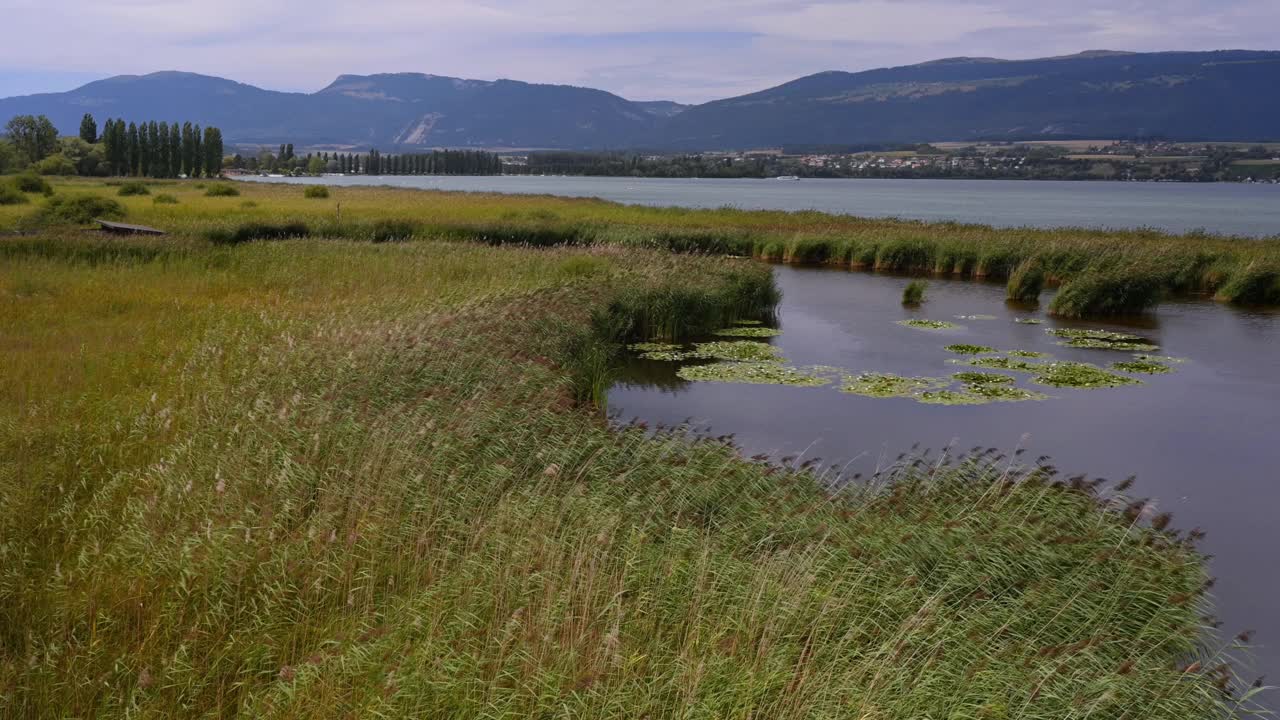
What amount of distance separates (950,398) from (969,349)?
19.3ft

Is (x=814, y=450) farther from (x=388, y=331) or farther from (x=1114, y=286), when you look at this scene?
(x=1114, y=286)

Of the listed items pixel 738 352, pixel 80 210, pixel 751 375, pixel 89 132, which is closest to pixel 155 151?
pixel 89 132

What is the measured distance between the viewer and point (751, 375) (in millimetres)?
19891

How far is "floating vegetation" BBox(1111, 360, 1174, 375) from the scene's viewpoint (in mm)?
21438

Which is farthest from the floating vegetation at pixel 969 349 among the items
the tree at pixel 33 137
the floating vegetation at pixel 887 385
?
the tree at pixel 33 137

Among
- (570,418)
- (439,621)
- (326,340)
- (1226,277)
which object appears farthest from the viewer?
(1226,277)

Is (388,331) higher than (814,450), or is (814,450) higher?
(388,331)

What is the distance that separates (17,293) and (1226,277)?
36681 mm

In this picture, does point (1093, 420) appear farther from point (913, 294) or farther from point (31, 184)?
point (31, 184)

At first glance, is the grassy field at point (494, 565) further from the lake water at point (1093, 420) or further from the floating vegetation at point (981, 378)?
the floating vegetation at point (981, 378)

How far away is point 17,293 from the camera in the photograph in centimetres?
1936

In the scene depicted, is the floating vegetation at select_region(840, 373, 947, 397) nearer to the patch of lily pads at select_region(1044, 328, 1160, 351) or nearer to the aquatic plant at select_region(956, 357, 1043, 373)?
the aquatic plant at select_region(956, 357, 1043, 373)

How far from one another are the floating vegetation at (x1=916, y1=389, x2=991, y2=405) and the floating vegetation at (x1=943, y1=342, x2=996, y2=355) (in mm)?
4944

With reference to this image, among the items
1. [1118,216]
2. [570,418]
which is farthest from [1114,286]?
[1118,216]
